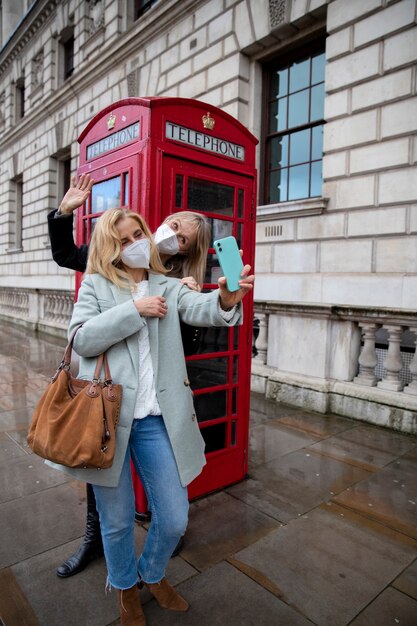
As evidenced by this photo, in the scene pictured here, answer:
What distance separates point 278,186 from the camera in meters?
7.95

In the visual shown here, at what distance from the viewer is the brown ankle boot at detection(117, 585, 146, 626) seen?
1.99m

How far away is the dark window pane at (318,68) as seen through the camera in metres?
7.25

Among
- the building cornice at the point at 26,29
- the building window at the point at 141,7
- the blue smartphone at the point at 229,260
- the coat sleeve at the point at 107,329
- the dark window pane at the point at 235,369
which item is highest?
the building cornice at the point at 26,29

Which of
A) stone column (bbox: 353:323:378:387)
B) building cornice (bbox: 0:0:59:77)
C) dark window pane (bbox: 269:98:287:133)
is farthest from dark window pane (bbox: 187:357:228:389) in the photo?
building cornice (bbox: 0:0:59:77)

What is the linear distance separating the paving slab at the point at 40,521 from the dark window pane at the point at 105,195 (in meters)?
2.14

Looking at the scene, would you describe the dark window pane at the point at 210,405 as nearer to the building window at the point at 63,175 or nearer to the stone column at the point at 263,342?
the stone column at the point at 263,342

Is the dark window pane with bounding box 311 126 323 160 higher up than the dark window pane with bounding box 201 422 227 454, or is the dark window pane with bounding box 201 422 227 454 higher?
the dark window pane with bounding box 311 126 323 160

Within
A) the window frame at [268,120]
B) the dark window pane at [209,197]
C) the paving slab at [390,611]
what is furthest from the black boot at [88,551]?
the window frame at [268,120]

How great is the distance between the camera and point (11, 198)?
19.0 meters

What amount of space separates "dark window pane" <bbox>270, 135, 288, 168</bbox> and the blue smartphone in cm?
663

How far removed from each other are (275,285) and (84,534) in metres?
5.22

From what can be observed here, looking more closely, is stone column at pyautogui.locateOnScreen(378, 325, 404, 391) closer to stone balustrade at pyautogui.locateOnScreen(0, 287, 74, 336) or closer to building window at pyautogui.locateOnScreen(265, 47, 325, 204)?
building window at pyautogui.locateOnScreen(265, 47, 325, 204)

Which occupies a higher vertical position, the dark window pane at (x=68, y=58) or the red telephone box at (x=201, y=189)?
the dark window pane at (x=68, y=58)

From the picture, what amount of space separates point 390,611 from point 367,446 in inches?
94.7
